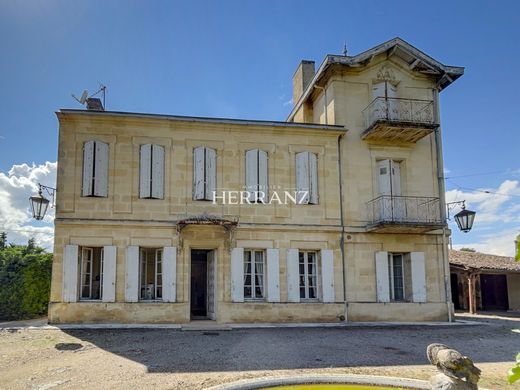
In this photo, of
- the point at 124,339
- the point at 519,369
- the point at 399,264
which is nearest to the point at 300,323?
the point at 399,264

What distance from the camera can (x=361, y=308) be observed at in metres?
13.8

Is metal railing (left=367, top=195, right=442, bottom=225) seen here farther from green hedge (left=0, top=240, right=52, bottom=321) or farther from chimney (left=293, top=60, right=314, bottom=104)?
green hedge (left=0, top=240, right=52, bottom=321)

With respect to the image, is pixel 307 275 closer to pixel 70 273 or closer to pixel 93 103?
pixel 70 273

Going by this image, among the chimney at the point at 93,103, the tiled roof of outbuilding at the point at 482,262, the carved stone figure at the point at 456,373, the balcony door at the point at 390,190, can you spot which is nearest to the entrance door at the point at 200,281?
the balcony door at the point at 390,190

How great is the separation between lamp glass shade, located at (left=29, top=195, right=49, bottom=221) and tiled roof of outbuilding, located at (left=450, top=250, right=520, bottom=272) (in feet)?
49.8

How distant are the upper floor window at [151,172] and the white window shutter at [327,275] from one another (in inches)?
204

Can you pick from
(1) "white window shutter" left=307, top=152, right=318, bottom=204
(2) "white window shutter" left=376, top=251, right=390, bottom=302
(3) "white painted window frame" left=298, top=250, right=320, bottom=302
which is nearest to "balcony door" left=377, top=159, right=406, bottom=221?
(2) "white window shutter" left=376, top=251, right=390, bottom=302

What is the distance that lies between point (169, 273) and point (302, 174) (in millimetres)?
5011

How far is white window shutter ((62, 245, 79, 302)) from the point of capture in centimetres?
1231

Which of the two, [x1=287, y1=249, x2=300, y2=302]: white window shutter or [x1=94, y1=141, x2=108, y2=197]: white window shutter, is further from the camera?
[x1=287, y1=249, x2=300, y2=302]: white window shutter

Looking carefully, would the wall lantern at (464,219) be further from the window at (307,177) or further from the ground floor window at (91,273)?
the ground floor window at (91,273)

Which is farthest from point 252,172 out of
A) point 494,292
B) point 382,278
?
point 494,292

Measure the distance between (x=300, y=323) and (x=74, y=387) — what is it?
7975 millimetres

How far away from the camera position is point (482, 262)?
770 inches
